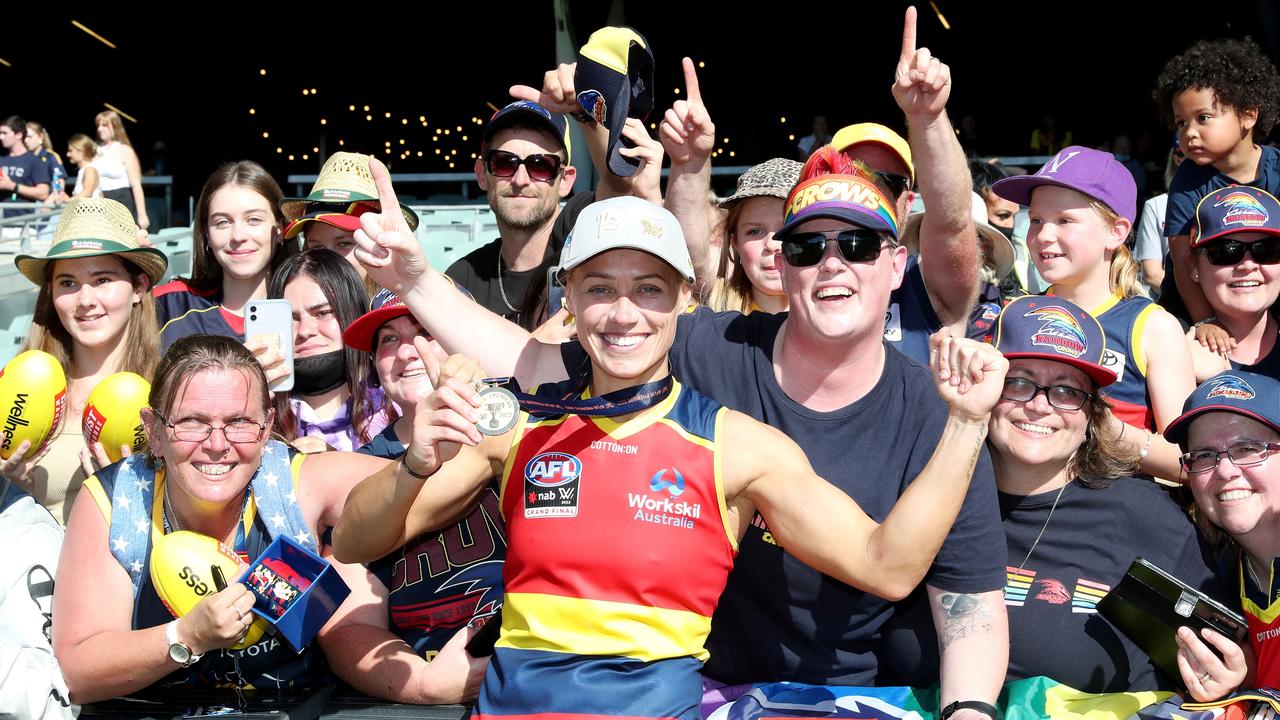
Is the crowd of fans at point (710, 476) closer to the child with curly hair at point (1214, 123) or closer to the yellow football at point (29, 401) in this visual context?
the yellow football at point (29, 401)

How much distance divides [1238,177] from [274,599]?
462 centimetres

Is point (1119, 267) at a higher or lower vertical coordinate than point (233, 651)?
higher

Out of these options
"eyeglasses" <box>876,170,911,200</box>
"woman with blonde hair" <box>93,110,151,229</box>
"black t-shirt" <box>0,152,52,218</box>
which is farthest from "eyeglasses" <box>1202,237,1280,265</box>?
"black t-shirt" <box>0,152,52,218</box>

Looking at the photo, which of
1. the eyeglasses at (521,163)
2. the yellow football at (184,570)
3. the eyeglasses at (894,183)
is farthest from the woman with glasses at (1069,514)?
the eyeglasses at (521,163)

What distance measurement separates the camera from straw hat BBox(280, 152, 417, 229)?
5348mm

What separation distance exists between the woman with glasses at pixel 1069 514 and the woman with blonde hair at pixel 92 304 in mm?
3097

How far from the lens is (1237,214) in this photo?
4211mm

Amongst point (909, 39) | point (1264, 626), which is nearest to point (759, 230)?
point (909, 39)

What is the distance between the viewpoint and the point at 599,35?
3.87m

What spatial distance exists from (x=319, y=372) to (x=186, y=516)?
1.35 meters

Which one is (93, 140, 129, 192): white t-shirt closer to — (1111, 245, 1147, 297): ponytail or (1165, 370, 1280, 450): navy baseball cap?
(1111, 245, 1147, 297): ponytail

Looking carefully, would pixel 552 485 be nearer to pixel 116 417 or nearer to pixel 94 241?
pixel 116 417

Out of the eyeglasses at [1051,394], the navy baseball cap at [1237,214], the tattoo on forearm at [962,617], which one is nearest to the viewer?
the tattoo on forearm at [962,617]

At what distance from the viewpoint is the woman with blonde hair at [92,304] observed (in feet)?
14.1
